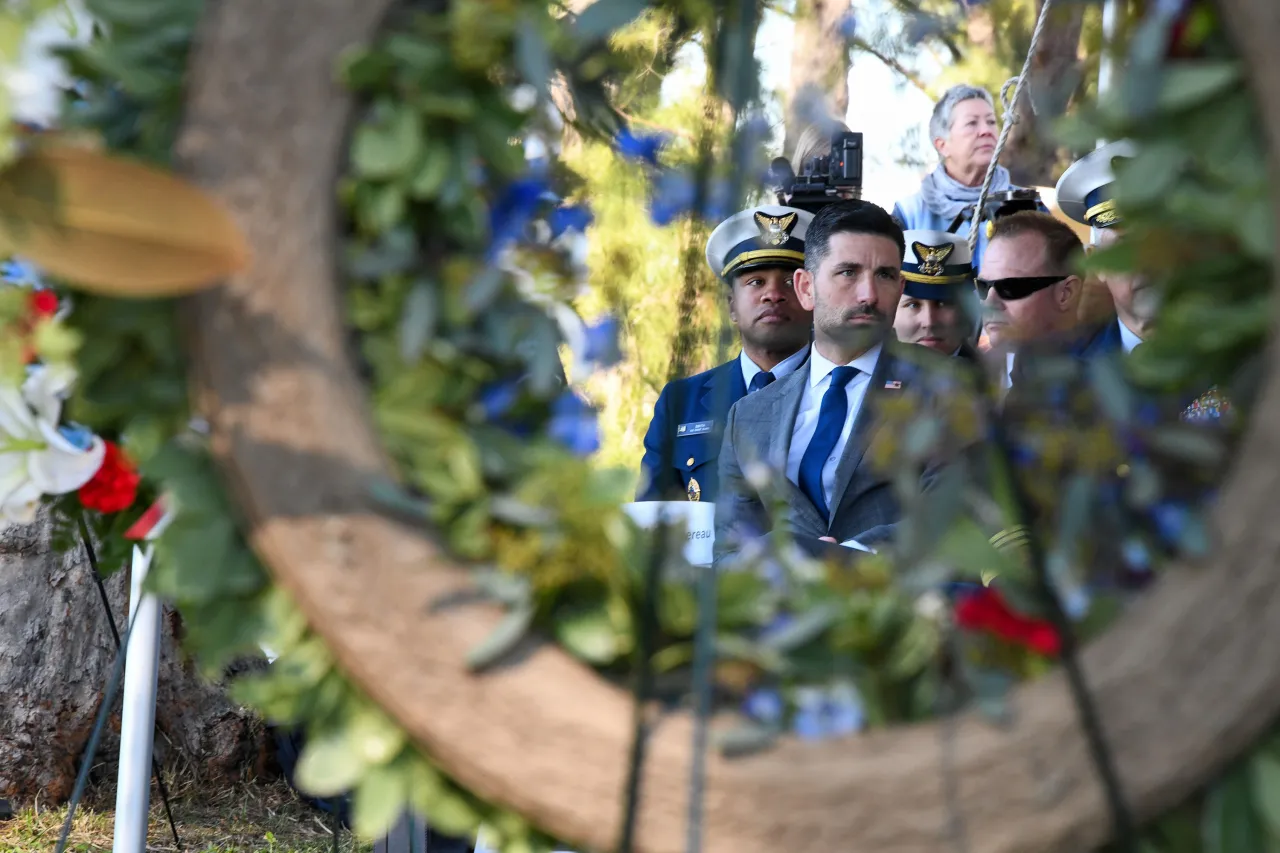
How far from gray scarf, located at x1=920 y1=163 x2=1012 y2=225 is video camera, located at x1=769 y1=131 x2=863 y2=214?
192 millimetres

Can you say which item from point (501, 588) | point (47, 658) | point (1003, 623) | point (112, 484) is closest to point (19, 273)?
point (112, 484)

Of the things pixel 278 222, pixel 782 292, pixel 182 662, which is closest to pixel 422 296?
pixel 278 222

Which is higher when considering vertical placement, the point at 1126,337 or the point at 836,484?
the point at 1126,337

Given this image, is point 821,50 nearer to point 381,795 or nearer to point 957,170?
point 957,170

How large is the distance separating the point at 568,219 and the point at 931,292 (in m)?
1.35

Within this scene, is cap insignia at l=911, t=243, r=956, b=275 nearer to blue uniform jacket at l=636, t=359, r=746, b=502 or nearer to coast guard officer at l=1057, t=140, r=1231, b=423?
coast guard officer at l=1057, t=140, r=1231, b=423

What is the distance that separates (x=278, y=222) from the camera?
0.78m

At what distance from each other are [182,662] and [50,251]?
246 cm

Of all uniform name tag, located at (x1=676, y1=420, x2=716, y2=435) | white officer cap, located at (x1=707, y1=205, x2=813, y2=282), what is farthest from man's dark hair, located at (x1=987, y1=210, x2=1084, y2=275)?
uniform name tag, located at (x1=676, y1=420, x2=716, y2=435)

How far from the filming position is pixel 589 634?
81 cm

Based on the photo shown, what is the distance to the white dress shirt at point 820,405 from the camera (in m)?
1.90

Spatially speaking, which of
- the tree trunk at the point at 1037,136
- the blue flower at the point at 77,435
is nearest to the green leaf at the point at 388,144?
the blue flower at the point at 77,435

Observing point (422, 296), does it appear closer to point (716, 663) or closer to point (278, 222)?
point (278, 222)

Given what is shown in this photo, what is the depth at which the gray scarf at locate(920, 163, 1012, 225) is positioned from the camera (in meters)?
2.59
